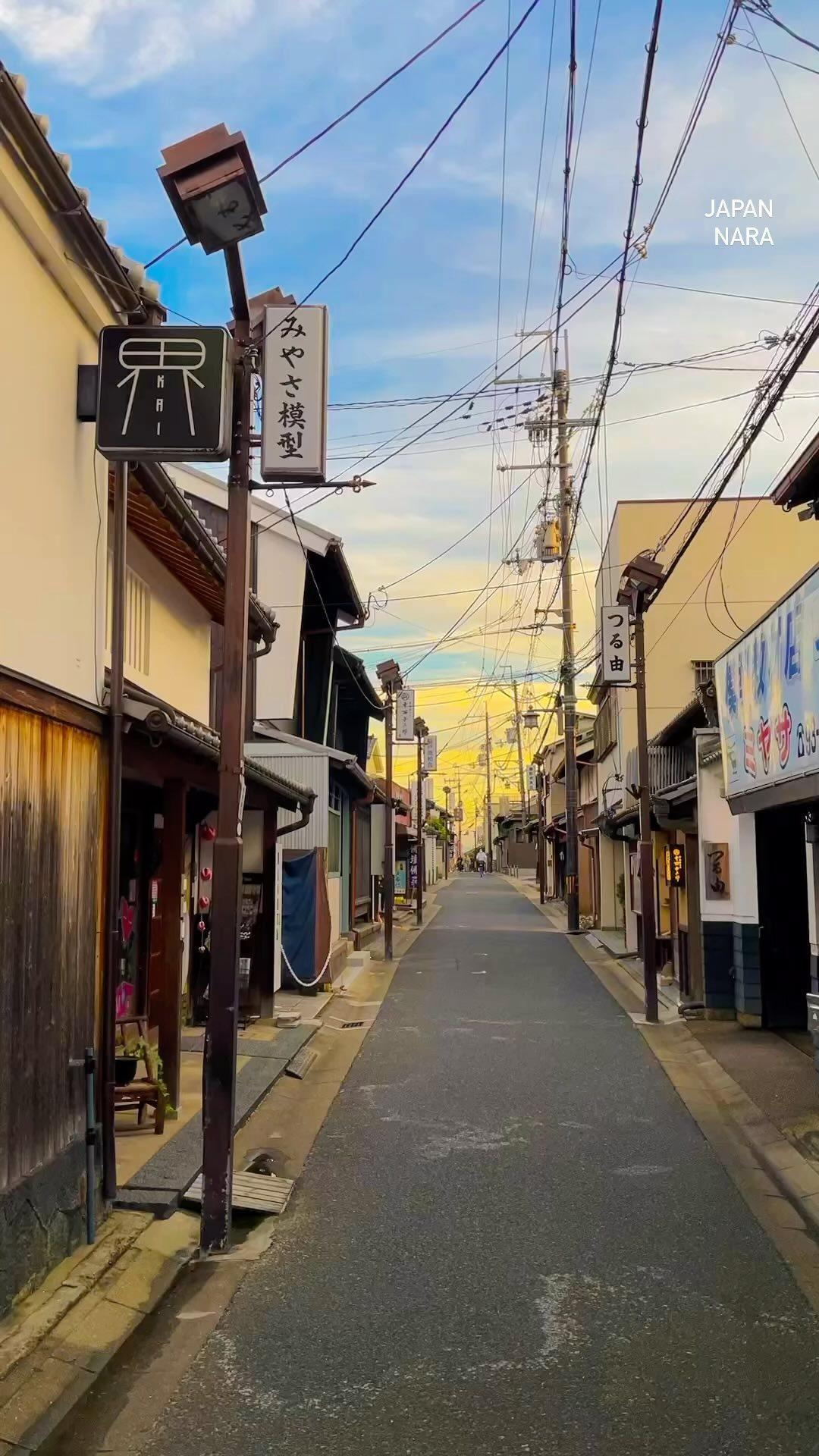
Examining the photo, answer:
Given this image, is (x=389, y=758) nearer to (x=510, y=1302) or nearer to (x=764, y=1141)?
(x=764, y=1141)

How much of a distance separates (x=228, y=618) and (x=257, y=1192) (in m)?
3.92

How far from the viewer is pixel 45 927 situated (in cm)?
590

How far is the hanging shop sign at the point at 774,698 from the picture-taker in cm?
882

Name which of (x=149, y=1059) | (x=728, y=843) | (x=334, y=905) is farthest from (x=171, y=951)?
(x=334, y=905)

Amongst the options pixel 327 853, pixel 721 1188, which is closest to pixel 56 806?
pixel 721 1188

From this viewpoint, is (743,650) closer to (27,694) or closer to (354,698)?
(27,694)

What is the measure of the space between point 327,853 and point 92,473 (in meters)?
13.4

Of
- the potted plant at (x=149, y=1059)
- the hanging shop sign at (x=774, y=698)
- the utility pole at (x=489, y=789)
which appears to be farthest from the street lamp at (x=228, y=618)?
the utility pole at (x=489, y=789)

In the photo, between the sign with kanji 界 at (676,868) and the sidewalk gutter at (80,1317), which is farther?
the sign with kanji 界 at (676,868)

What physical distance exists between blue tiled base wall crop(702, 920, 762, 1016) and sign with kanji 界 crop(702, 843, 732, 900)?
0.36m

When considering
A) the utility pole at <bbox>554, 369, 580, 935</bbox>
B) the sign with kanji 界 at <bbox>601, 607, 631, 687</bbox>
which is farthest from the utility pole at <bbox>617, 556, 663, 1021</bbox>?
the utility pole at <bbox>554, 369, 580, 935</bbox>

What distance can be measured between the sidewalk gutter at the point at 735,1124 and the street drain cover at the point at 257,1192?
323 centimetres

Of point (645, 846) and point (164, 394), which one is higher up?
point (164, 394)

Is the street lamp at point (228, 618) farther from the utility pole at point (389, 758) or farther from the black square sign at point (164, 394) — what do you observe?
the utility pole at point (389, 758)
